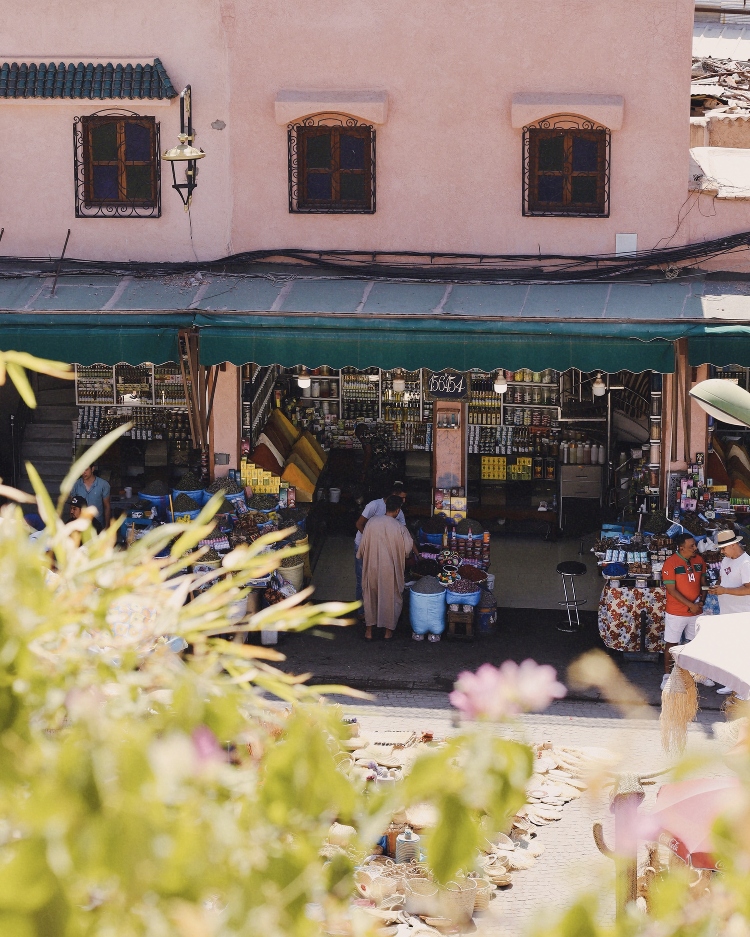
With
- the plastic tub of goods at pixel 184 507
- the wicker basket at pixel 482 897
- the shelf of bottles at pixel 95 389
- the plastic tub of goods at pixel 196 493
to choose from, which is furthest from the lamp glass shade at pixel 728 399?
the shelf of bottles at pixel 95 389

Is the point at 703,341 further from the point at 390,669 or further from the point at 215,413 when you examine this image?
the point at 215,413

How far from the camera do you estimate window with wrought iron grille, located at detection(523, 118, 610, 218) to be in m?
14.2

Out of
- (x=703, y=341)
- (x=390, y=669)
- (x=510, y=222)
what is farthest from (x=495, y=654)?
(x=510, y=222)

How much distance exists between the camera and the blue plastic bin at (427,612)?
13547 millimetres

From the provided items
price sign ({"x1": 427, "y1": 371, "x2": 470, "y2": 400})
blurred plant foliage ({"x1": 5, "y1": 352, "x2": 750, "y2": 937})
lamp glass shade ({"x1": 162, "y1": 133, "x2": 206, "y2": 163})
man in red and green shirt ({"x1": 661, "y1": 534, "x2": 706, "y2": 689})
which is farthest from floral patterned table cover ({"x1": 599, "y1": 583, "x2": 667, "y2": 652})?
blurred plant foliage ({"x1": 5, "y1": 352, "x2": 750, "y2": 937})

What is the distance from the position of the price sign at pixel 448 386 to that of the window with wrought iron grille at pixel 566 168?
187 centimetres

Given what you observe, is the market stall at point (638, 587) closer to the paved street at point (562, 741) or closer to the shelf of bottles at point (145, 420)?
the paved street at point (562, 741)

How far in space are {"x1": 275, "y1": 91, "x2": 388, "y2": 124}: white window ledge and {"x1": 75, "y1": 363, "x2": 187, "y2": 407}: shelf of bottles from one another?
12.8 feet

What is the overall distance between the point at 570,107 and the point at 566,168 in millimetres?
636

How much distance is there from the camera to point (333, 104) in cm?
1420

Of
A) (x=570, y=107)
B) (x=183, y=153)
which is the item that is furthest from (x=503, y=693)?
(x=570, y=107)

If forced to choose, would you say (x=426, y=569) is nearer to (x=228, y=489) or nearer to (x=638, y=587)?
(x=638, y=587)

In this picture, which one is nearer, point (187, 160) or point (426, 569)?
point (187, 160)

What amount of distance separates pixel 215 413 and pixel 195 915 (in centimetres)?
1340
